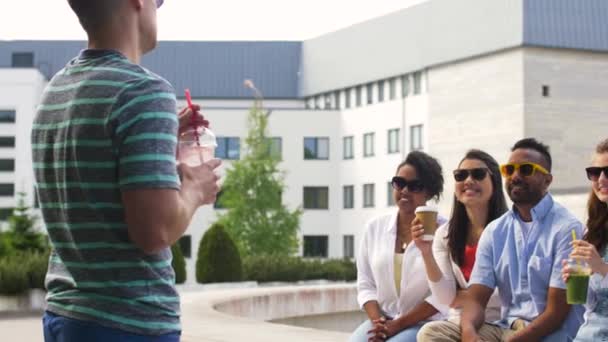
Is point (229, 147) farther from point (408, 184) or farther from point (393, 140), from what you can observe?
point (408, 184)

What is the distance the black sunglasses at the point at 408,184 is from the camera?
799 centimetres

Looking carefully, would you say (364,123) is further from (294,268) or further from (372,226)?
(372,226)

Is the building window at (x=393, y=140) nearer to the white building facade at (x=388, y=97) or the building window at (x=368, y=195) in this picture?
the white building facade at (x=388, y=97)

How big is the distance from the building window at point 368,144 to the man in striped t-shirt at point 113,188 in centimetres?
6916

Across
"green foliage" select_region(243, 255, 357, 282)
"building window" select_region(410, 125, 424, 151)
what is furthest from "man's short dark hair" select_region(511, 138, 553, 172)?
"building window" select_region(410, 125, 424, 151)

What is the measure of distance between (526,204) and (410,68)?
61644mm

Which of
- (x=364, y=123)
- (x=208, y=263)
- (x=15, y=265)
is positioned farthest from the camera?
(x=364, y=123)

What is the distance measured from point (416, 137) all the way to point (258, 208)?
1026cm

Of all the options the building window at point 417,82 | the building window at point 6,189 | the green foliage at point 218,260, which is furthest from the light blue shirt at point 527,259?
the building window at point 6,189

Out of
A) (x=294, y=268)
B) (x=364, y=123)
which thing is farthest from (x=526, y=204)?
(x=364, y=123)

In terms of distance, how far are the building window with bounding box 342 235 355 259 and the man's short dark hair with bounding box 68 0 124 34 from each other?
71.9m

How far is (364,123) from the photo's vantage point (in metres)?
73.8

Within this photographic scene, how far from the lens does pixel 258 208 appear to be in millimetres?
60781

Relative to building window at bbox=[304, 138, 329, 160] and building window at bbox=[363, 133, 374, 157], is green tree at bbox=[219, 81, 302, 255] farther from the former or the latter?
building window at bbox=[304, 138, 329, 160]
